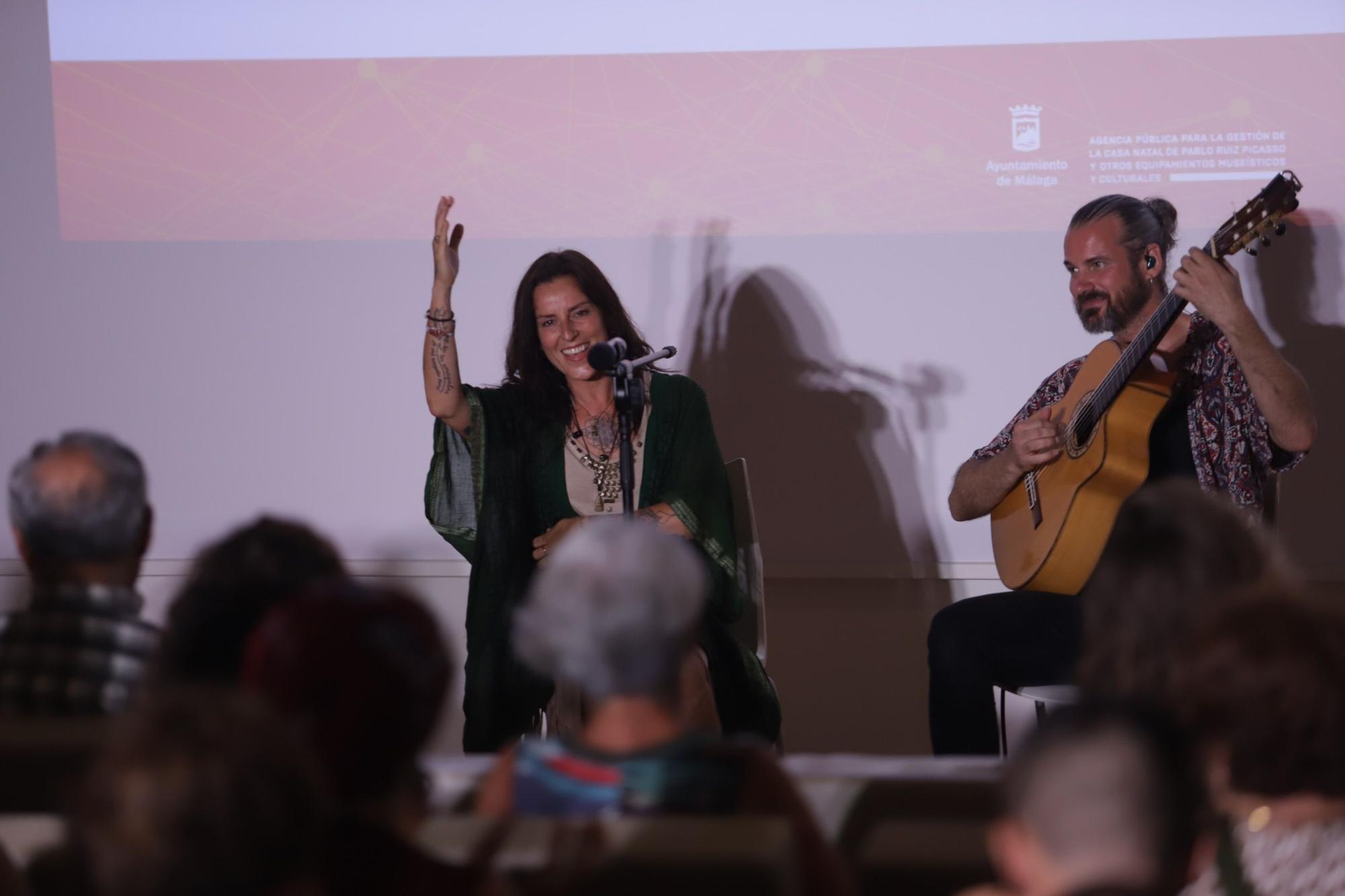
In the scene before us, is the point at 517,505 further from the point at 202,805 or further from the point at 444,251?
the point at 202,805

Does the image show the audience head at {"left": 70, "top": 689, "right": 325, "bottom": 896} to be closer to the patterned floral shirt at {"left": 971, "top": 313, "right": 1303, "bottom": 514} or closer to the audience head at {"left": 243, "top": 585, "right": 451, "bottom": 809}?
the audience head at {"left": 243, "top": 585, "right": 451, "bottom": 809}

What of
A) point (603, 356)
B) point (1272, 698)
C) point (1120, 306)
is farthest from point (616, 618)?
point (1120, 306)

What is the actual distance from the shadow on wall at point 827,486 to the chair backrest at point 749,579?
19.1 inches

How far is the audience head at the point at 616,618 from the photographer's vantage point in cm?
114

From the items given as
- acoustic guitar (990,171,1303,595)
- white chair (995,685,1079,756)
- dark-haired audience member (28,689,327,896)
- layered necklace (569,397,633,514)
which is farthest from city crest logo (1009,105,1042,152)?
dark-haired audience member (28,689,327,896)

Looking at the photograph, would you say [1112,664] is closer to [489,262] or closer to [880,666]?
[880,666]

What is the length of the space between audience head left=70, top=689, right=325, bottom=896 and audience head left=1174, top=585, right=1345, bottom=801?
693 mm

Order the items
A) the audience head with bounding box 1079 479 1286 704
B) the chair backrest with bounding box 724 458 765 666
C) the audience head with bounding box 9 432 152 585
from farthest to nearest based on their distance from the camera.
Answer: the chair backrest with bounding box 724 458 765 666 < the audience head with bounding box 9 432 152 585 < the audience head with bounding box 1079 479 1286 704

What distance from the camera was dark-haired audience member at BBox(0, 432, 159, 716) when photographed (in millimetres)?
1354

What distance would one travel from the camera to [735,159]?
10.7ft

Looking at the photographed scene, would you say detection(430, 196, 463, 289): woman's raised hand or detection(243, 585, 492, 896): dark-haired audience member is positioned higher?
detection(430, 196, 463, 289): woman's raised hand

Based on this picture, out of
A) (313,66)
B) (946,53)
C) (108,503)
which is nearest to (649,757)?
(108,503)

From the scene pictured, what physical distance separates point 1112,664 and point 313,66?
277 centimetres

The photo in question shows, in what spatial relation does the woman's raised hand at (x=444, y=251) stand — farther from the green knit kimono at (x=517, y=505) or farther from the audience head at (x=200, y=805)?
the audience head at (x=200, y=805)
